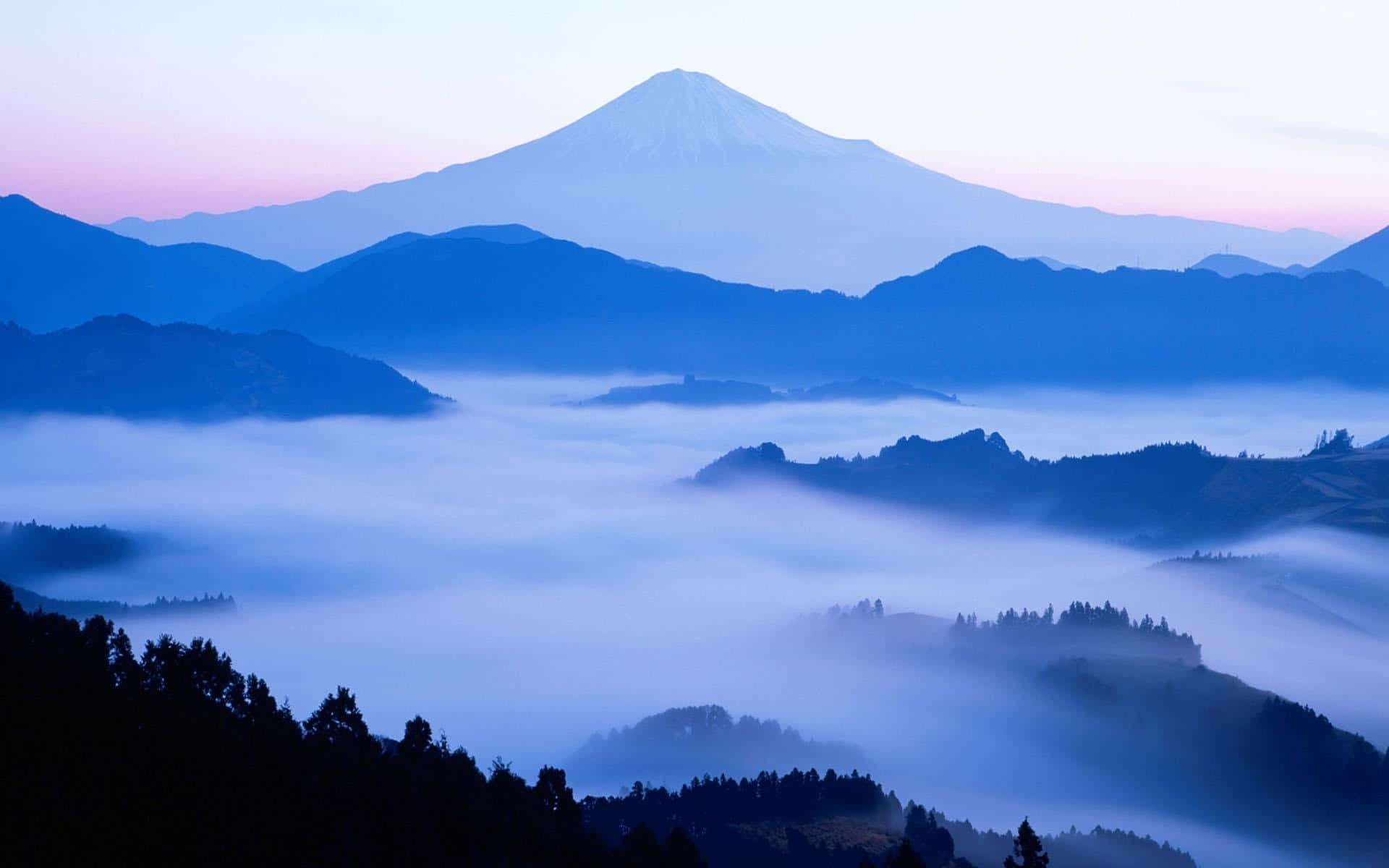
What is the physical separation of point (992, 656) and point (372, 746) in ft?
462

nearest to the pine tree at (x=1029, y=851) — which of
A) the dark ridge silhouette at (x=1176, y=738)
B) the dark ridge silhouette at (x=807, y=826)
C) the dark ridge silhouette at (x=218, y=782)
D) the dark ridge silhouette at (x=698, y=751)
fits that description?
the dark ridge silhouette at (x=218, y=782)

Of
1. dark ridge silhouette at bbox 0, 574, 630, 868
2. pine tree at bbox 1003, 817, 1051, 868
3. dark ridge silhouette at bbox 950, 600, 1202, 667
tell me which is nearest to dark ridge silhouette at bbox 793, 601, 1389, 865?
dark ridge silhouette at bbox 950, 600, 1202, 667

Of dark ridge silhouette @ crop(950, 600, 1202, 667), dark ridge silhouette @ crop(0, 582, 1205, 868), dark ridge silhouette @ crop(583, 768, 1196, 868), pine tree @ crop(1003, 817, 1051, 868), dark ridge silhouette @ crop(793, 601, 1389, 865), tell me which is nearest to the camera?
dark ridge silhouette @ crop(0, 582, 1205, 868)

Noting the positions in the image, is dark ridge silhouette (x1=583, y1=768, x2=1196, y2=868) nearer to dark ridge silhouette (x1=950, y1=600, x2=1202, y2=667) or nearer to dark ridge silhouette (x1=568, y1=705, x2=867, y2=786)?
dark ridge silhouette (x1=568, y1=705, x2=867, y2=786)

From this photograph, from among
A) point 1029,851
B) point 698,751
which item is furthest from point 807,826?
point 698,751

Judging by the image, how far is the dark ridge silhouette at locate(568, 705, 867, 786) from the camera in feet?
457

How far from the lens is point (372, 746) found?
46719 mm

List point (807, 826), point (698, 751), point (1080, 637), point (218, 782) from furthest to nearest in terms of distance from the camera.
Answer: point (1080, 637) < point (698, 751) < point (807, 826) < point (218, 782)

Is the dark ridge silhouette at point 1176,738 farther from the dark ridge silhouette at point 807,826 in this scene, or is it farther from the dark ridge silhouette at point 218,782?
the dark ridge silhouette at point 218,782

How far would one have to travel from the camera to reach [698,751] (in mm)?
143625

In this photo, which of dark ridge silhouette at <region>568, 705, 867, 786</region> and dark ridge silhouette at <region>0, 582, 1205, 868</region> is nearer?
dark ridge silhouette at <region>0, 582, 1205, 868</region>

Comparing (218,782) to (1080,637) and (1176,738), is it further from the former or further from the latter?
(1080,637)

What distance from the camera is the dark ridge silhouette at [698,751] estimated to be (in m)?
139

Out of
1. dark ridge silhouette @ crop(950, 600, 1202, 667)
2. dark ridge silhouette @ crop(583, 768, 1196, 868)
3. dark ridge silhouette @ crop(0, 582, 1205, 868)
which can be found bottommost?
dark ridge silhouette @ crop(583, 768, 1196, 868)
